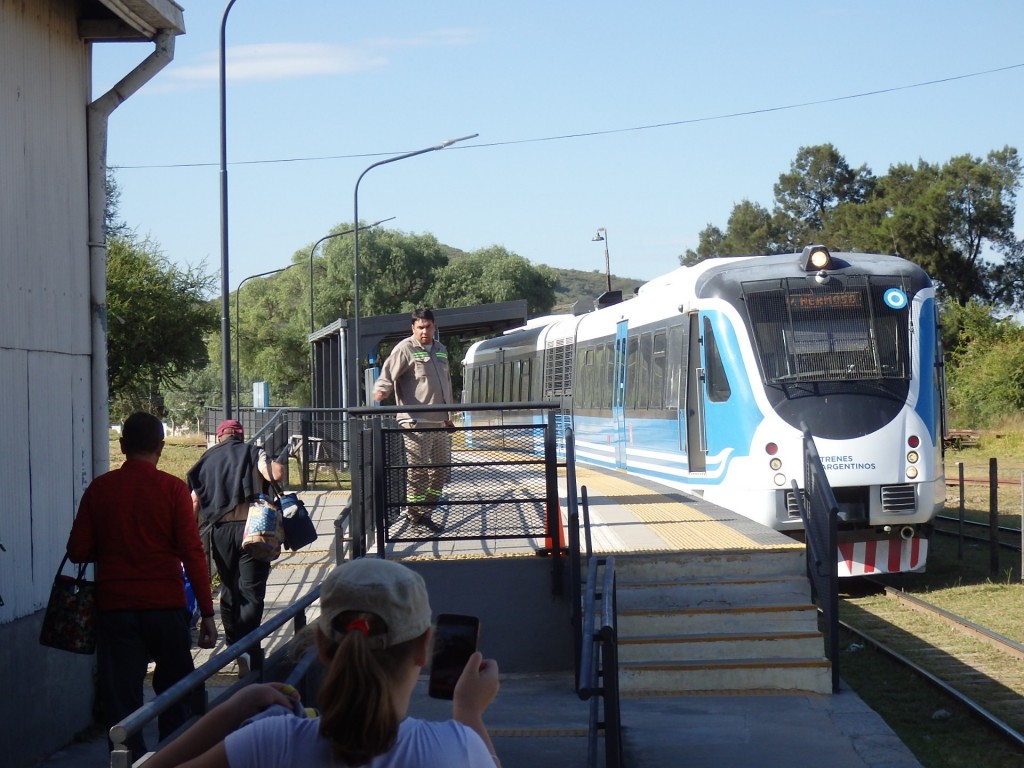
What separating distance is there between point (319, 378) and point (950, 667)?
24.1m

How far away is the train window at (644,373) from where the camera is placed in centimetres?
1661

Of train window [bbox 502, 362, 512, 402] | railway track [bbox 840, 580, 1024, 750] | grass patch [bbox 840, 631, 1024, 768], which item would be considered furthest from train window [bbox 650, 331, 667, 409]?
train window [bbox 502, 362, 512, 402]

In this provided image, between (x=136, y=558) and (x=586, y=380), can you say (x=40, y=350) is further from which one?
(x=586, y=380)

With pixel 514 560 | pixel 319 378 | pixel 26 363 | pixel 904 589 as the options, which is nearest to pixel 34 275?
pixel 26 363

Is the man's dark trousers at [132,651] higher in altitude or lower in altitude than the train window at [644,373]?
lower

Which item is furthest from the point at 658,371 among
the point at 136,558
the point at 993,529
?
the point at 136,558

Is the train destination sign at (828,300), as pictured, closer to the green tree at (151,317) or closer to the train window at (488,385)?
the train window at (488,385)

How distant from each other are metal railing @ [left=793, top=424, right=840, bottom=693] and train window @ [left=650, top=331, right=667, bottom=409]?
471 cm

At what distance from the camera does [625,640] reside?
9.36 metres

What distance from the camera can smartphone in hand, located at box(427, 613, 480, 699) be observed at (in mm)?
2732

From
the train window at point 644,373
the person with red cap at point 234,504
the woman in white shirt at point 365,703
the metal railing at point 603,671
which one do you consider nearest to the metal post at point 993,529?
the train window at point 644,373

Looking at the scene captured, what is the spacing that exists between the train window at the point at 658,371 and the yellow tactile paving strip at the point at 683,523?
108 centimetres

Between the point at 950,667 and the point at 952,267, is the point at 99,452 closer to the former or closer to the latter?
the point at 950,667

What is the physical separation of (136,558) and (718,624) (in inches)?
190
